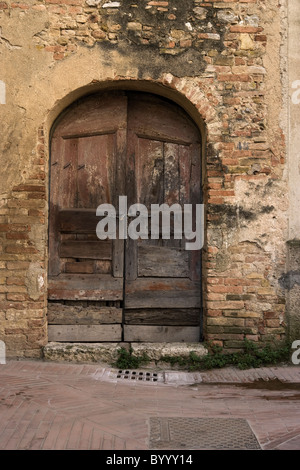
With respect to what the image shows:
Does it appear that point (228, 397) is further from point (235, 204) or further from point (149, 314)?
point (235, 204)

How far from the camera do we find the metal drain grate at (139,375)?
173 inches

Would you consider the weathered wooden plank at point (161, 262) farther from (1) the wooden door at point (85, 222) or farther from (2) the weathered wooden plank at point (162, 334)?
(2) the weathered wooden plank at point (162, 334)

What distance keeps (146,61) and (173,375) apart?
3.33 m

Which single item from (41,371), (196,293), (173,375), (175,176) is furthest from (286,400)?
(175,176)

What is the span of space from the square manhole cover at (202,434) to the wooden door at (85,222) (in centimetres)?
188

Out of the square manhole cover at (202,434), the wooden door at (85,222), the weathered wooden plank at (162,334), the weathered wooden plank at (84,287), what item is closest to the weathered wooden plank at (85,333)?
the wooden door at (85,222)

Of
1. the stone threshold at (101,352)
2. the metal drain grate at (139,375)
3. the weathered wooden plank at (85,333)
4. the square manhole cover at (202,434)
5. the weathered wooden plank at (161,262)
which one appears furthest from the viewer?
the weathered wooden plank at (161,262)

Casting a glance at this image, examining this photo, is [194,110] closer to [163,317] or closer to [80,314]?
[163,317]

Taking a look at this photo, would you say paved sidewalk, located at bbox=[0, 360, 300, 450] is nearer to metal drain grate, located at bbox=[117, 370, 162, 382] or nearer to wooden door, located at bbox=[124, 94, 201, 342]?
metal drain grate, located at bbox=[117, 370, 162, 382]

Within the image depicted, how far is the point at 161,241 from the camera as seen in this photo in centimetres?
512

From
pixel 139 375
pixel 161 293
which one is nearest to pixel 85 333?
pixel 139 375

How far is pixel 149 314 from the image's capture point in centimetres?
507

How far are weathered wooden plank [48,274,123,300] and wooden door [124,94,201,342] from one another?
0.49 feet

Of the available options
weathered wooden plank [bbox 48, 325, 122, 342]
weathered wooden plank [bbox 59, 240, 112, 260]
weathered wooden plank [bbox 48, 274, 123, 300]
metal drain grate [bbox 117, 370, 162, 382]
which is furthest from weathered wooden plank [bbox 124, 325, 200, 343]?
weathered wooden plank [bbox 59, 240, 112, 260]
